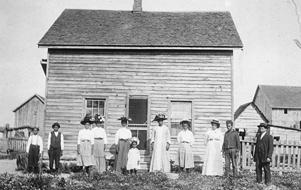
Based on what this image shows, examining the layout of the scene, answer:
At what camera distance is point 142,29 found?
55.2 feet

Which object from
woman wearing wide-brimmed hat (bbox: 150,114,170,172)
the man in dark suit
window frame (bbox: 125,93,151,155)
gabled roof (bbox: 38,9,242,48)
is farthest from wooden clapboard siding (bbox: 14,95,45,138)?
the man in dark suit

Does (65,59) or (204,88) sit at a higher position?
(65,59)

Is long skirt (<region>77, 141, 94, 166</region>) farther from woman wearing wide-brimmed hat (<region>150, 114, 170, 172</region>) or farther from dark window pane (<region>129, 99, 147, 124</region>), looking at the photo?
dark window pane (<region>129, 99, 147, 124</region>)

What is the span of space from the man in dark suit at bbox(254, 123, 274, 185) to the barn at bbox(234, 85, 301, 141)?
33.6 metres

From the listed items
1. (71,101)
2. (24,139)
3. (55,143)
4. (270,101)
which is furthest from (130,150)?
(270,101)

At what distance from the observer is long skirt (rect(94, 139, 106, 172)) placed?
13.3m

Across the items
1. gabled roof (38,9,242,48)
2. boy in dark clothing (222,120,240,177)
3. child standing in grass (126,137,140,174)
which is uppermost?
gabled roof (38,9,242,48)

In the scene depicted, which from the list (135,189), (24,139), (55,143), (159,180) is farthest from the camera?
(24,139)

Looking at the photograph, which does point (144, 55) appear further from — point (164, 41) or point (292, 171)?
point (292, 171)

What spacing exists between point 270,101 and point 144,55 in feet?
138

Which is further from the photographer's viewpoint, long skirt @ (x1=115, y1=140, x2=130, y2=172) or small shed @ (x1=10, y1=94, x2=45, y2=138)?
small shed @ (x1=10, y1=94, x2=45, y2=138)

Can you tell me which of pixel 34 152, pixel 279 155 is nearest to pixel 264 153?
pixel 279 155

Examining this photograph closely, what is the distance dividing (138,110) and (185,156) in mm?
3077

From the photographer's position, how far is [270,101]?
53.9 metres
